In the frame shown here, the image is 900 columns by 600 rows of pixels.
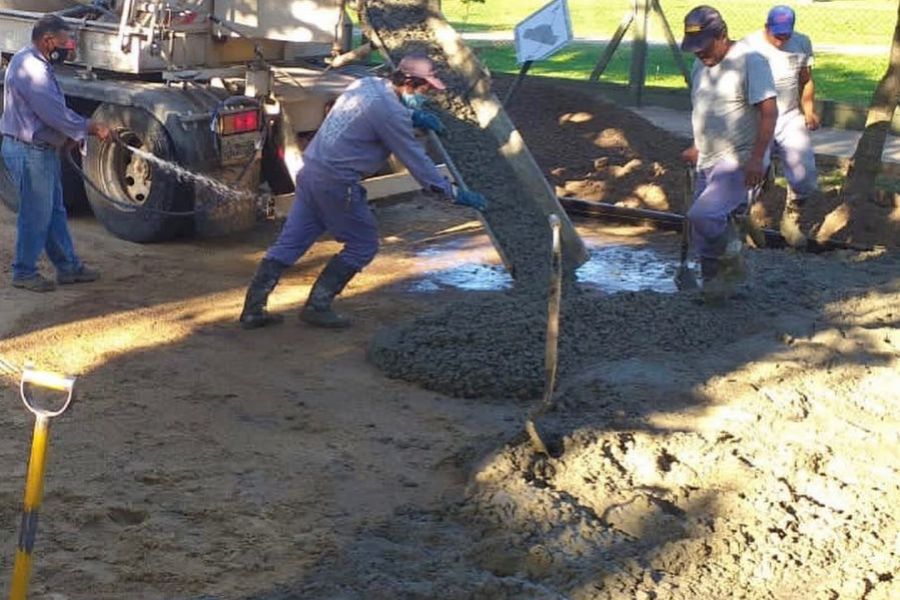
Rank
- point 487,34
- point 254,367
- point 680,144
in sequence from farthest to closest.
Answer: point 487,34 < point 680,144 < point 254,367

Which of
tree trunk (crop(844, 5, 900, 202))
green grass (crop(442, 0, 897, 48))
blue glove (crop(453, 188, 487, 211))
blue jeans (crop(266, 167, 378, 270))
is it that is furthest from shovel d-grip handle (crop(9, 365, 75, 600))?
green grass (crop(442, 0, 897, 48))

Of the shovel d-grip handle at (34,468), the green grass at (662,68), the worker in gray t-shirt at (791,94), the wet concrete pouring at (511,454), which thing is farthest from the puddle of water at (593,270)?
the green grass at (662,68)

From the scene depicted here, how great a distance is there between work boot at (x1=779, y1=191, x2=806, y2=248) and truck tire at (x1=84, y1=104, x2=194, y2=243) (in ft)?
13.7

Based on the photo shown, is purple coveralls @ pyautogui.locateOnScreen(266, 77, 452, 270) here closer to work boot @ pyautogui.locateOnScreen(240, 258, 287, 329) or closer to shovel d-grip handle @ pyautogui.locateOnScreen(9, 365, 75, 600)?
work boot @ pyautogui.locateOnScreen(240, 258, 287, 329)

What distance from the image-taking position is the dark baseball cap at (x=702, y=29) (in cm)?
783

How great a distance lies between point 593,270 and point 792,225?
1.45m

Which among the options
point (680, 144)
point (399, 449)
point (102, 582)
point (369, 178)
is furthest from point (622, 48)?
point (102, 582)

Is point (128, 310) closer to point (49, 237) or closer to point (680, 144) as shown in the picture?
point (49, 237)

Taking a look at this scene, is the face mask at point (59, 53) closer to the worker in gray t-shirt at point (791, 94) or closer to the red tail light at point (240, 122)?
the red tail light at point (240, 122)

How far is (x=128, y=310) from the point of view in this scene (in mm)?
8461

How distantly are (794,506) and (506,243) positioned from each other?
4086mm

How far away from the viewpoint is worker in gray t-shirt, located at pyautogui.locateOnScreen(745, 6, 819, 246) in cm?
955

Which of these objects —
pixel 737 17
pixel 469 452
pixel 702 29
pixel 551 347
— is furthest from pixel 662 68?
pixel 551 347

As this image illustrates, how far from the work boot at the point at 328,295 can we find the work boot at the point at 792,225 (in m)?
3.38
